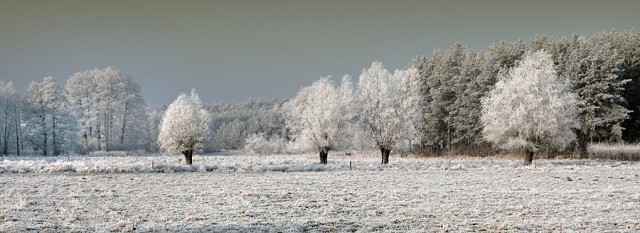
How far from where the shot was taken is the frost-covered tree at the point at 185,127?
5047 cm

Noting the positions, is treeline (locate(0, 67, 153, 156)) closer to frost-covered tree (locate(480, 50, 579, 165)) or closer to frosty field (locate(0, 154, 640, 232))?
frosty field (locate(0, 154, 640, 232))

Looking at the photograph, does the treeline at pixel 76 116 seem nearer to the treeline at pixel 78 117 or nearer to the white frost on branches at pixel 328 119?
the treeline at pixel 78 117

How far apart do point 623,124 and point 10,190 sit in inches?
2471

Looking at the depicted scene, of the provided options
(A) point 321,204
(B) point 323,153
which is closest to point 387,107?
(B) point 323,153

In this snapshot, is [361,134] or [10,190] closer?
[10,190]

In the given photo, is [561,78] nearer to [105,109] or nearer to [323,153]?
[323,153]

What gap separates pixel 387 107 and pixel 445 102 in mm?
23955

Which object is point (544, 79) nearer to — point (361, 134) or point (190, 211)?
point (361, 134)

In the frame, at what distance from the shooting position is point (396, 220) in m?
15.9

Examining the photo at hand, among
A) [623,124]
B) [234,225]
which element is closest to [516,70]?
[623,124]

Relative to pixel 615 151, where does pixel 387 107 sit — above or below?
above

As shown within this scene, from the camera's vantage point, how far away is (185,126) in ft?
167

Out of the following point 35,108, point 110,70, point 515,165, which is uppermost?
point 110,70

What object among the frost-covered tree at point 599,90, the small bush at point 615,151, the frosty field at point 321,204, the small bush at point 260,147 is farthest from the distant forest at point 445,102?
the frosty field at point 321,204
